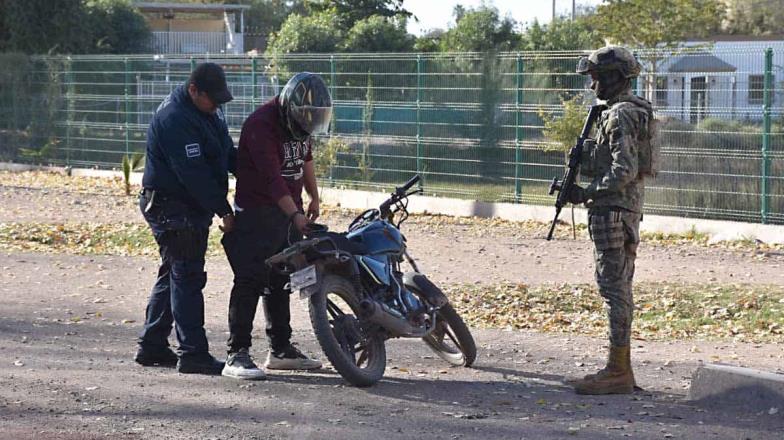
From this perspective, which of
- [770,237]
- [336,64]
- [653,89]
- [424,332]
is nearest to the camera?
[424,332]

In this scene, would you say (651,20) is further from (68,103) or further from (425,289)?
(425,289)

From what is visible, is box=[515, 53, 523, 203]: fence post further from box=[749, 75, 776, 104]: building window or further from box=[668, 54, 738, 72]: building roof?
box=[749, 75, 776, 104]: building window

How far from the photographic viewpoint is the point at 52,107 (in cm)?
2598

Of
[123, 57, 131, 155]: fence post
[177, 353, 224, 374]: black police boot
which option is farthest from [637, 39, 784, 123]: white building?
[123, 57, 131, 155]: fence post

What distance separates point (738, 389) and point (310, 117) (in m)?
2.91

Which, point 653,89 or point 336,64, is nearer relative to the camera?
point 653,89

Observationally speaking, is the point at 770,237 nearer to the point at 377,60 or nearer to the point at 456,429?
the point at 377,60

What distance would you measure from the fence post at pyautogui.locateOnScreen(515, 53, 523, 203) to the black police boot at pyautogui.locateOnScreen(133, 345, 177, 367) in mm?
10386

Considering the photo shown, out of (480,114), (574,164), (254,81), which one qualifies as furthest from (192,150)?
(254,81)

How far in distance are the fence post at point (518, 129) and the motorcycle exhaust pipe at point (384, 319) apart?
413 inches

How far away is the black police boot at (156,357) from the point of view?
27.0ft

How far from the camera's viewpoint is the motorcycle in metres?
7.34

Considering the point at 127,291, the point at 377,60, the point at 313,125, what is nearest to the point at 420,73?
the point at 377,60

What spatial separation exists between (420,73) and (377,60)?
906 mm
